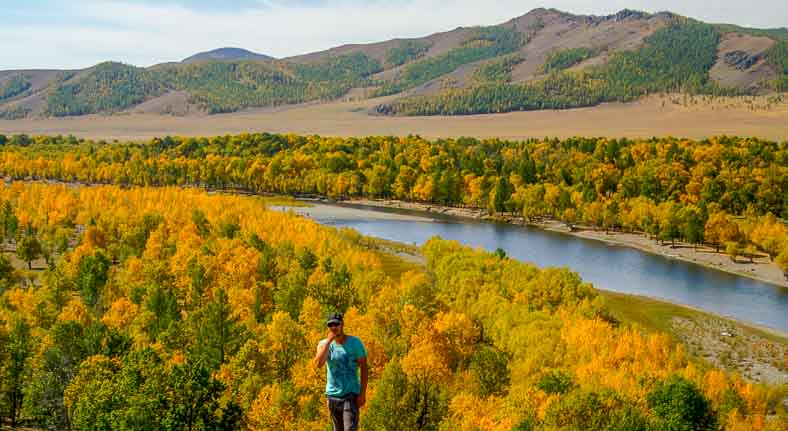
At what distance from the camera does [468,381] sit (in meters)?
39.5

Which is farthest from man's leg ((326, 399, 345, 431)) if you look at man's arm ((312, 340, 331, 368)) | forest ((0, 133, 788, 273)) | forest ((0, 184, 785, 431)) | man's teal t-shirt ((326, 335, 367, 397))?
forest ((0, 133, 788, 273))

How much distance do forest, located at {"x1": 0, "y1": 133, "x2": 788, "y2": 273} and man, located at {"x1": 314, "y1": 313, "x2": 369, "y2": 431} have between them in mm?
81550

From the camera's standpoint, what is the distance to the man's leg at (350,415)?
48.3 ft

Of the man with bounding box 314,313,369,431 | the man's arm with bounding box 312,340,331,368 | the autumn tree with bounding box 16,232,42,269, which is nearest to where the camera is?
the man's arm with bounding box 312,340,331,368

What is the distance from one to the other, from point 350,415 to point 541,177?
135308 mm

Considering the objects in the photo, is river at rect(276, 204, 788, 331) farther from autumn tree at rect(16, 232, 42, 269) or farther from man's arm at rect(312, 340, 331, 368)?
man's arm at rect(312, 340, 331, 368)

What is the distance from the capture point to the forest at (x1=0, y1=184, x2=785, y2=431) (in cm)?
3322

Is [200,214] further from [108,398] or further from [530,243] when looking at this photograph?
[108,398]

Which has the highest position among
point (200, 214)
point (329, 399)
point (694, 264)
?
point (329, 399)

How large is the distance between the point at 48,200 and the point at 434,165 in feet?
263

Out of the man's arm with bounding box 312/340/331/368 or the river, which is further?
the river

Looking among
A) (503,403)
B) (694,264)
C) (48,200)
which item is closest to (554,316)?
(503,403)

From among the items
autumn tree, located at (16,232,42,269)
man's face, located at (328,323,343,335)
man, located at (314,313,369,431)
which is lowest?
autumn tree, located at (16,232,42,269)

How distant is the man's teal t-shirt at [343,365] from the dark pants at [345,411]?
13 centimetres
